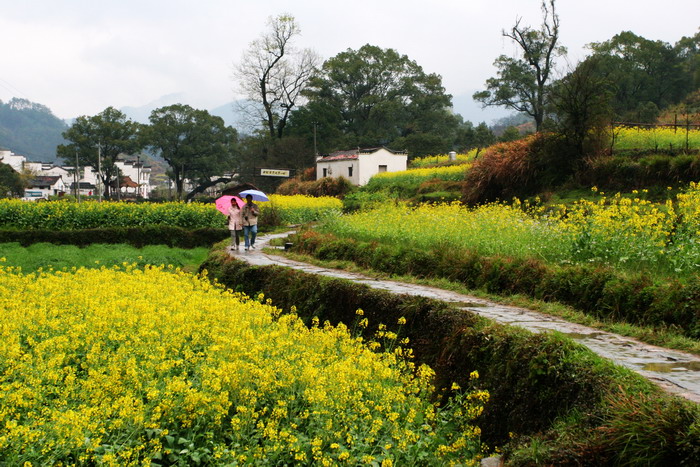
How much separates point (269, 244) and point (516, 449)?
542 inches

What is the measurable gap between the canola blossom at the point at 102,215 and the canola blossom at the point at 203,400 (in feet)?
51.3

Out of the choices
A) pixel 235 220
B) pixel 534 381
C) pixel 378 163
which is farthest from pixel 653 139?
pixel 378 163

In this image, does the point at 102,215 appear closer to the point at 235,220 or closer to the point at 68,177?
the point at 235,220

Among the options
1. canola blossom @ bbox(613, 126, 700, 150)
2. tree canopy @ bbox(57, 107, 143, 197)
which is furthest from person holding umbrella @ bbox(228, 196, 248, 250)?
tree canopy @ bbox(57, 107, 143, 197)

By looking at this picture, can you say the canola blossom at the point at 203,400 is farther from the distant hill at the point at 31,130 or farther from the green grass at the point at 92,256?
the distant hill at the point at 31,130

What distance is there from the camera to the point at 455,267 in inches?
341

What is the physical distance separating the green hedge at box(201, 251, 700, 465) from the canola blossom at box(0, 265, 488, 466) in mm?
282

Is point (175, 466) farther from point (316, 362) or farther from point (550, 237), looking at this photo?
point (550, 237)

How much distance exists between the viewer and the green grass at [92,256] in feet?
53.6

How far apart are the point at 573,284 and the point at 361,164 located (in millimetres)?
34011

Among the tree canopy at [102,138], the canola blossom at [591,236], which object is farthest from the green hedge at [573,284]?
the tree canopy at [102,138]

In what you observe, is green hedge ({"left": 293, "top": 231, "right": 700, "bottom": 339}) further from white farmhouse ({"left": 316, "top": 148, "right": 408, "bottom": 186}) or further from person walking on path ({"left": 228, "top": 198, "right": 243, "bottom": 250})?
white farmhouse ({"left": 316, "top": 148, "right": 408, "bottom": 186})

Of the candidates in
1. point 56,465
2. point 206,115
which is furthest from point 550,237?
point 206,115

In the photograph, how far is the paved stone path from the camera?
4.13 metres
